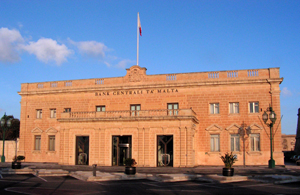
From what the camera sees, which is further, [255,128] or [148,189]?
[255,128]

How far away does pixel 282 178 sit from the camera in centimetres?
1981

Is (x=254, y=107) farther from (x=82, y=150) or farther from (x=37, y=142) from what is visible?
(x=37, y=142)

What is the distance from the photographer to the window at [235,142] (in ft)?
107

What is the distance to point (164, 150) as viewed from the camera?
3120 centimetres

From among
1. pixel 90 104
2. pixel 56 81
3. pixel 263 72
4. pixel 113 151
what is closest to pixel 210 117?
pixel 263 72

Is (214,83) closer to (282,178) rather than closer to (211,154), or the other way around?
(211,154)

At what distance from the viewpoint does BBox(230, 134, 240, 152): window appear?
3262 centimetres

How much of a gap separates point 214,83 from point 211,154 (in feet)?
24.0

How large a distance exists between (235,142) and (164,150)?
7.46m

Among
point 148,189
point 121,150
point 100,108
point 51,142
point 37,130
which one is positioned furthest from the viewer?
point 37,130

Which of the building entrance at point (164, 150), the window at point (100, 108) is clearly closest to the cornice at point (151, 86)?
the window at point (100, 108)

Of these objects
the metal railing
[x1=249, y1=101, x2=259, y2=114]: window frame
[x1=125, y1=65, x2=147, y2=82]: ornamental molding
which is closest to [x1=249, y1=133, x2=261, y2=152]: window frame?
[x1=249, y1=101, x2=259, y2=114]: window frame

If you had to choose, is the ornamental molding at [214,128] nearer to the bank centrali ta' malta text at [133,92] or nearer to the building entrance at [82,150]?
the bank centrali ta' malta text at [133,92]

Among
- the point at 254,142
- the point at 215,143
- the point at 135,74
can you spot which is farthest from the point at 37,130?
the point at 254,142
